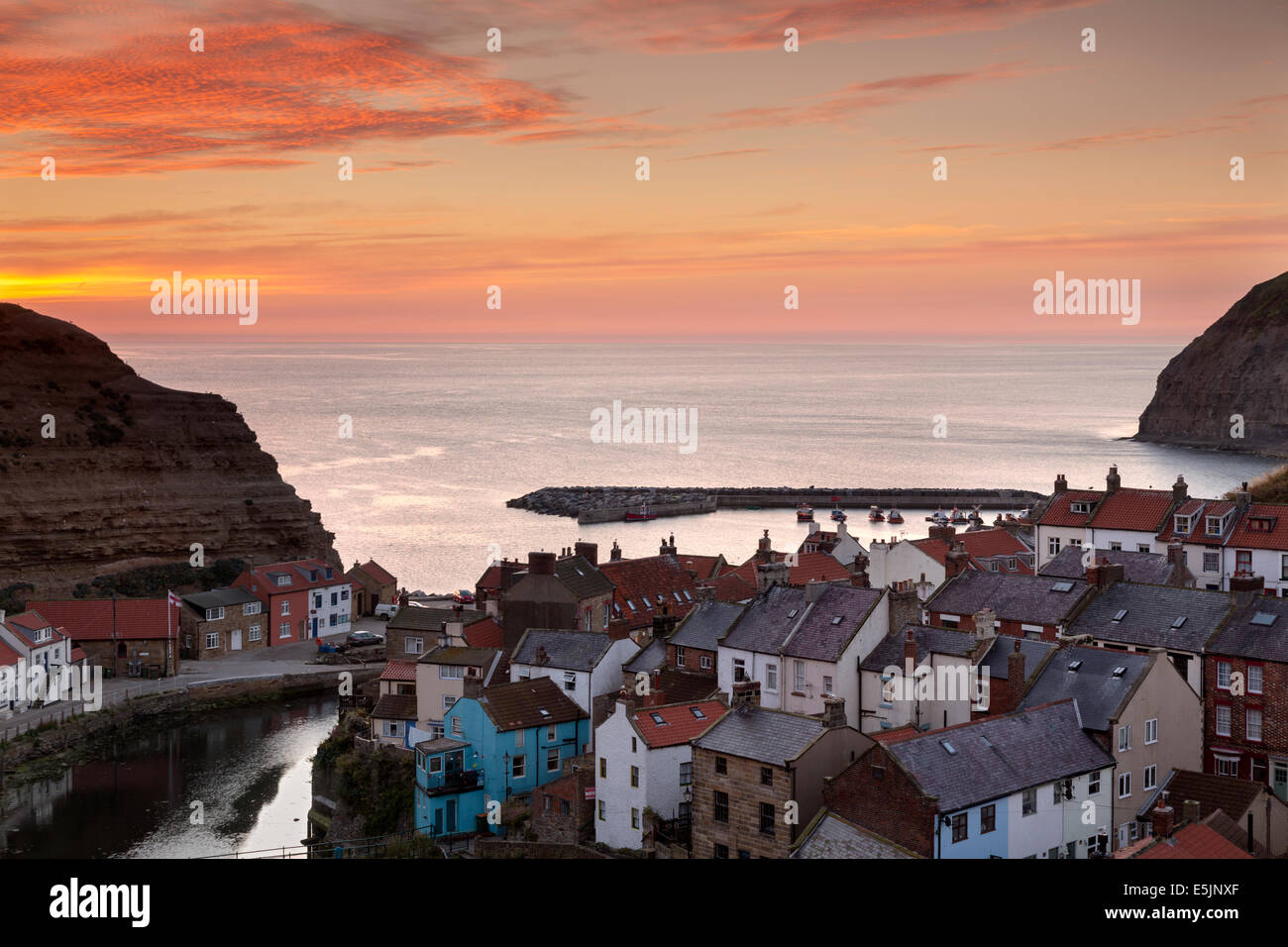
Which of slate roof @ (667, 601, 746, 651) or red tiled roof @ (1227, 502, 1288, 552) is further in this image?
red tiled roof @ (1227, 502, 1288, 552)

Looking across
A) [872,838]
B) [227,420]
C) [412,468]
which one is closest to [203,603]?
[227,420]

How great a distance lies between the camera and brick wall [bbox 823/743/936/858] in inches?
678

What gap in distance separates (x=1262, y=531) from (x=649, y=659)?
1911 cm

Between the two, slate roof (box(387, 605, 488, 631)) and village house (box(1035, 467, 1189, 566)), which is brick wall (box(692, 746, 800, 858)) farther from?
village house (box(1035, 467, 1189, 566))

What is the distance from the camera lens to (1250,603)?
977 inches

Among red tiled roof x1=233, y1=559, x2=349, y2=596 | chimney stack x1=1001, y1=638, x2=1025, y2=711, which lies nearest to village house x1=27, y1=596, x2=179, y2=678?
red tiled roof x1=233, y1=559, x2=349, y2=596

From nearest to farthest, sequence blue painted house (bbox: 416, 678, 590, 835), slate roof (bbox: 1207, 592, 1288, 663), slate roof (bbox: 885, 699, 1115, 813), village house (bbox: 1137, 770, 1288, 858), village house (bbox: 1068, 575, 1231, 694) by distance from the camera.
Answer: slate roof (bbox: 885, 699, 1115, 813) < village house (bbox: 1137, 770, 1288, 858) < slate roof (bbox: 1207, 592, 1288, 663) < village house (bbox: 1068, 575, 1231, 694) < blue painted house (bbox: 416, 678, 590, 835)

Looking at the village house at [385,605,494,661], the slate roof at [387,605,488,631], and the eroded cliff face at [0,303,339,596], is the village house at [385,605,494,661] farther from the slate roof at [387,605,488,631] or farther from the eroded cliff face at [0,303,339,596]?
the eroded cliff face at [0,303,339,596]

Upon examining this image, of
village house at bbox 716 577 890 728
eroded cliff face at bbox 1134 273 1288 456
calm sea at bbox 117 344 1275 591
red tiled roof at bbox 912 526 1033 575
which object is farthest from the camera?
eroded cliff face at bbox 1134 273 1288 456

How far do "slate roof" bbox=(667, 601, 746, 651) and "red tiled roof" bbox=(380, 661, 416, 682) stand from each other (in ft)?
29.9

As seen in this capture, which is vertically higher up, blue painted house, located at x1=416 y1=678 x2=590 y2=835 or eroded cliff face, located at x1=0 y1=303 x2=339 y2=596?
eroded cliff face, located at x1=0 y1=303 x2=339 y2=596

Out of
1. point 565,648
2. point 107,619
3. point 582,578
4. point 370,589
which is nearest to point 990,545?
point 582,578

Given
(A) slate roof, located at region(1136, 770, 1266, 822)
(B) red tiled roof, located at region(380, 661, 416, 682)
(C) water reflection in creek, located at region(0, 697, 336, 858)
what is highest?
(A) slate roof, located at region(1136, 770, 1266, 822)
